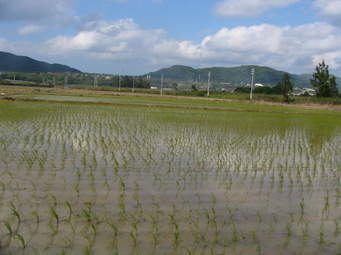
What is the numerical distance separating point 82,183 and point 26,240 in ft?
6.80

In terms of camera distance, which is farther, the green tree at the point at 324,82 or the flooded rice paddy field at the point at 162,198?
the green tree at the point at 324,82

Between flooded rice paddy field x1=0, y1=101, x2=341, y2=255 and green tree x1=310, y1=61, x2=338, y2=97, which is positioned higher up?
green tree x1=310, y1=61, x2=338, y2=97

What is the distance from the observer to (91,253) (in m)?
3.39

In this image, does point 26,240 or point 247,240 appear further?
point 247,240

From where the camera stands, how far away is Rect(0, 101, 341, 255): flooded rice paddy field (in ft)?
12.3

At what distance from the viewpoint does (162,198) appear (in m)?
5.15

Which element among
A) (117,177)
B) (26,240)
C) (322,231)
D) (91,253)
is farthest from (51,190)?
(322,231)

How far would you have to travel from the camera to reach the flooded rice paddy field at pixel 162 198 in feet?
12.3

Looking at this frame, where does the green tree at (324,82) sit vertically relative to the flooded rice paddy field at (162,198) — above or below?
above

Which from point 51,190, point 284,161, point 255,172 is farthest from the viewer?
point 284,161

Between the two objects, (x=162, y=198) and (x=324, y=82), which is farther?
(x=324, y=82)

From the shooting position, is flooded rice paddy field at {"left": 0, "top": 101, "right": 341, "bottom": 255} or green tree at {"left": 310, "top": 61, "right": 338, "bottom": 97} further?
green tree at {"left": 310, "top": 61, "right": 338, "bottom": 97}

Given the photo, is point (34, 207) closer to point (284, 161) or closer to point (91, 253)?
point (91, 253)

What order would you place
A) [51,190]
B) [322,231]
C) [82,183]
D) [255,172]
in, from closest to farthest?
[322,231] < [51,190] < [82,183] < [255,172]
